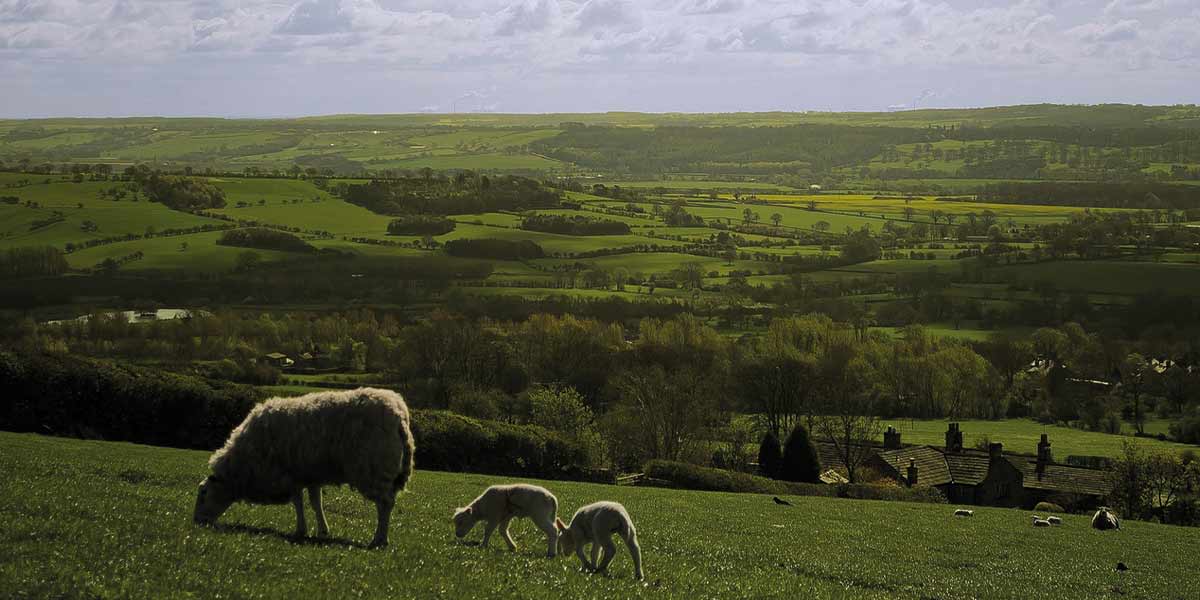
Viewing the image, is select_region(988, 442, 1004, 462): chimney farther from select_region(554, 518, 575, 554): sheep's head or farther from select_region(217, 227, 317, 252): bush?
select_region(217, 227, 317, 252): bush

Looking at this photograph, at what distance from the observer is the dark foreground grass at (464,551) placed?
1286 centimetres

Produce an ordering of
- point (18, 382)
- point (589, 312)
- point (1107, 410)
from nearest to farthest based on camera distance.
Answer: point (18, 382) < point (1107, 410) < point (589, 312)

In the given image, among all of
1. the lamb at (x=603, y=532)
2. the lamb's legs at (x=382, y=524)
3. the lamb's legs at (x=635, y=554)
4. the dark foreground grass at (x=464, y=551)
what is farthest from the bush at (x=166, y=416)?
the lamb's legs at (x=635, y=554)

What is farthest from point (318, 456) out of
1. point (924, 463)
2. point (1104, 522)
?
point (924, 463)

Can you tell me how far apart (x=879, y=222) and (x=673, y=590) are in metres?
167

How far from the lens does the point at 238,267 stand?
119 metres

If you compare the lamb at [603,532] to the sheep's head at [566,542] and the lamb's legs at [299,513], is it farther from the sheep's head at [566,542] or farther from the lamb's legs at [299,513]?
the lamb's legs at [299,513]

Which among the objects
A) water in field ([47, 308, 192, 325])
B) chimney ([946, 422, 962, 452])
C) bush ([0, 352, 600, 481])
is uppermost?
bush ([0, 352, 600, 481])

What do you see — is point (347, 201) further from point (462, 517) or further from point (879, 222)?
point (462, 517)

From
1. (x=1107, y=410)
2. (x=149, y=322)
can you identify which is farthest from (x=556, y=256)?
(x=1107, y=410)

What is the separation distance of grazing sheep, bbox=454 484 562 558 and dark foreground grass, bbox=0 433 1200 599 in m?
0.48

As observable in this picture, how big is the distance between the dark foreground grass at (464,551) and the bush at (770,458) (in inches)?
870

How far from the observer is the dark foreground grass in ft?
42.2

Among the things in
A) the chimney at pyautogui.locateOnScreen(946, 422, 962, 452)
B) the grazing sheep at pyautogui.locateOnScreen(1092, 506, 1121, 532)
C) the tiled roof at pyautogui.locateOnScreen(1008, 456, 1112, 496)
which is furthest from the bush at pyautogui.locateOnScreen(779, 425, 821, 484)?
the grazing sheep at pyautogui.locateOnScreen(1092, 506, 1121, 532)
